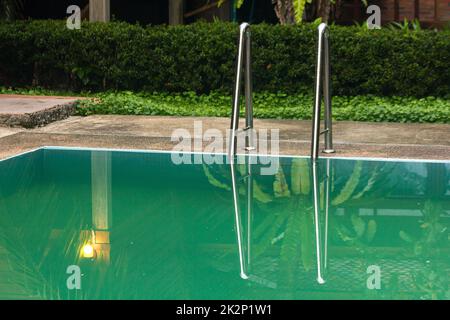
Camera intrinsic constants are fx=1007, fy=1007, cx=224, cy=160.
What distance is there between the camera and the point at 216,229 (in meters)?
6.24

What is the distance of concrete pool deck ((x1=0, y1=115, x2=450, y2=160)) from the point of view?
879cm

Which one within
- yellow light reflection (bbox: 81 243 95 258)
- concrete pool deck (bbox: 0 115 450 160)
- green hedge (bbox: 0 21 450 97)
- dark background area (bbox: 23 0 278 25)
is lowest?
yellow light reflection (bbox: 81 243 95 258)

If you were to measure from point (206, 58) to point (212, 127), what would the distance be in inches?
89.3

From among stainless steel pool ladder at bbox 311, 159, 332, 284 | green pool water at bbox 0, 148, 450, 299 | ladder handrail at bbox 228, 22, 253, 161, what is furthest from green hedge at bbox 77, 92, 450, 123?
stainless steel pool ladder at bbox 311, 159, 332, 284

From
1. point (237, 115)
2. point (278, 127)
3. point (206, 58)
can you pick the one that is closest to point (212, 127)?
point (278, 127)

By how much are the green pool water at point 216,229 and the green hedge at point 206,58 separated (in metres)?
3.65

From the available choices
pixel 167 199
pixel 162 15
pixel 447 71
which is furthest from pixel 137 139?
pixel 162 15

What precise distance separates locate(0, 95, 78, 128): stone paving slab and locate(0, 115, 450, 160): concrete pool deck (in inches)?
4.1

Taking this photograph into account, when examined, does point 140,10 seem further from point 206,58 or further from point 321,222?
point 321,222

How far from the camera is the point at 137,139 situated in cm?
936

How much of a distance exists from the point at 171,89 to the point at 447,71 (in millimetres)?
3357

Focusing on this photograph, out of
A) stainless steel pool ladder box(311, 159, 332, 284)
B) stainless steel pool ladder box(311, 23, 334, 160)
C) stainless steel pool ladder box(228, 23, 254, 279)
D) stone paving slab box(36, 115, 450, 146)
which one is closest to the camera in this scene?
stainless steel pool ladder box(311, 159, 332, 284)

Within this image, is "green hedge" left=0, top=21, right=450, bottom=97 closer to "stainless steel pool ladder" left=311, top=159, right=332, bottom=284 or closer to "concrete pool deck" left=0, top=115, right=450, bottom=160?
"concrete pool deck" left=0, top=115, right=450, bottom=160
